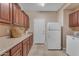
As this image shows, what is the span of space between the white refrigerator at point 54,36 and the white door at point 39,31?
0.91ft

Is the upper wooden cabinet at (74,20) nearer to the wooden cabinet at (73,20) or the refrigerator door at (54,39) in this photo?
the wooden cabinet at (73,20)

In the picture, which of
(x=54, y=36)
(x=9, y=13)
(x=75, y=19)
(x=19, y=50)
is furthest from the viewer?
(x=54, y=36)

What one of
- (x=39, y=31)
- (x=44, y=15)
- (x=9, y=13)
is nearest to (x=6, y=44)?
(x=9, y=13)

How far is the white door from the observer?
5.21 metres

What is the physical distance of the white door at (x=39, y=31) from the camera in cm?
521

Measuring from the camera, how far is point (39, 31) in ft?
19.2

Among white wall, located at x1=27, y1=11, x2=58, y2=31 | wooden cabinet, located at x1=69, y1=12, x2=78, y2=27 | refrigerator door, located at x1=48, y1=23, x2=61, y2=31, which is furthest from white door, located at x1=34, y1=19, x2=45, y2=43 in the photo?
wooden cabinet, located at x1=69, y1=12, x2=78, y2=27

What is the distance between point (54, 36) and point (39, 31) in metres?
0.74

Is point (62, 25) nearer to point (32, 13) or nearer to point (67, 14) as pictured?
point (67, 14)

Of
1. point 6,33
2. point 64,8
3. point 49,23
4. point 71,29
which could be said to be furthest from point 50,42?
point 6,33

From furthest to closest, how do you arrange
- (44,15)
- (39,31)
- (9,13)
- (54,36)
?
(39,31) → (54,36) → (44,15) → (9,13)

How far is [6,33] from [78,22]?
90.8 inches

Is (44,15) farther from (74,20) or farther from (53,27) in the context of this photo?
(74,20)

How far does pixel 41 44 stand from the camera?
5191 millimetres
